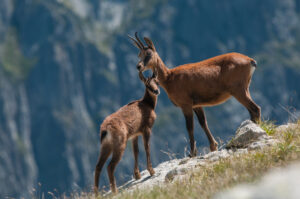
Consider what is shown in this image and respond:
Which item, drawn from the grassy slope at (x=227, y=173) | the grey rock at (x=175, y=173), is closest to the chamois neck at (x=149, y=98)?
the grey rock at (x=175, y=173)

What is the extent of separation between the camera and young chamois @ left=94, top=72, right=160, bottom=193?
10117 mm

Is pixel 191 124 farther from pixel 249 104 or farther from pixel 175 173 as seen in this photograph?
pixel 175 173

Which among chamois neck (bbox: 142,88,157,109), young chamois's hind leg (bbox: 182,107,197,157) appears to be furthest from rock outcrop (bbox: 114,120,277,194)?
chamois neck (bbox: 142,88,157,109)

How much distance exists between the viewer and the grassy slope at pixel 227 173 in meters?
6.09

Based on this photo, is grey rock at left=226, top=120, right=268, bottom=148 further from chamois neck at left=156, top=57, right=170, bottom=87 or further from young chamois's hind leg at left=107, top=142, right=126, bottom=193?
chamois neck at left=156, top=57, right=170, bottom=87

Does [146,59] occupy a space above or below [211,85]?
above

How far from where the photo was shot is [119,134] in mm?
10344

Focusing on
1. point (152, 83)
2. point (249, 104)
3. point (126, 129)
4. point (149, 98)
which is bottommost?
point (249, 104)

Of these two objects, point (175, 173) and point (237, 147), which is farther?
point (237, 147)

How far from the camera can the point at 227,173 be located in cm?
668

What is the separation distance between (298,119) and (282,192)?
22.5 feet

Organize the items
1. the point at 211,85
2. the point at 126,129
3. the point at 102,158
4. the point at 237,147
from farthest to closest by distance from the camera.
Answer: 1. the point at 211,85
2. the point at 126,129
3. the point at 102,158
4. the point at 237,147

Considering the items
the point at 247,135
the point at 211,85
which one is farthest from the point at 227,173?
the point at 211,85

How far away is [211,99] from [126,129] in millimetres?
2425
